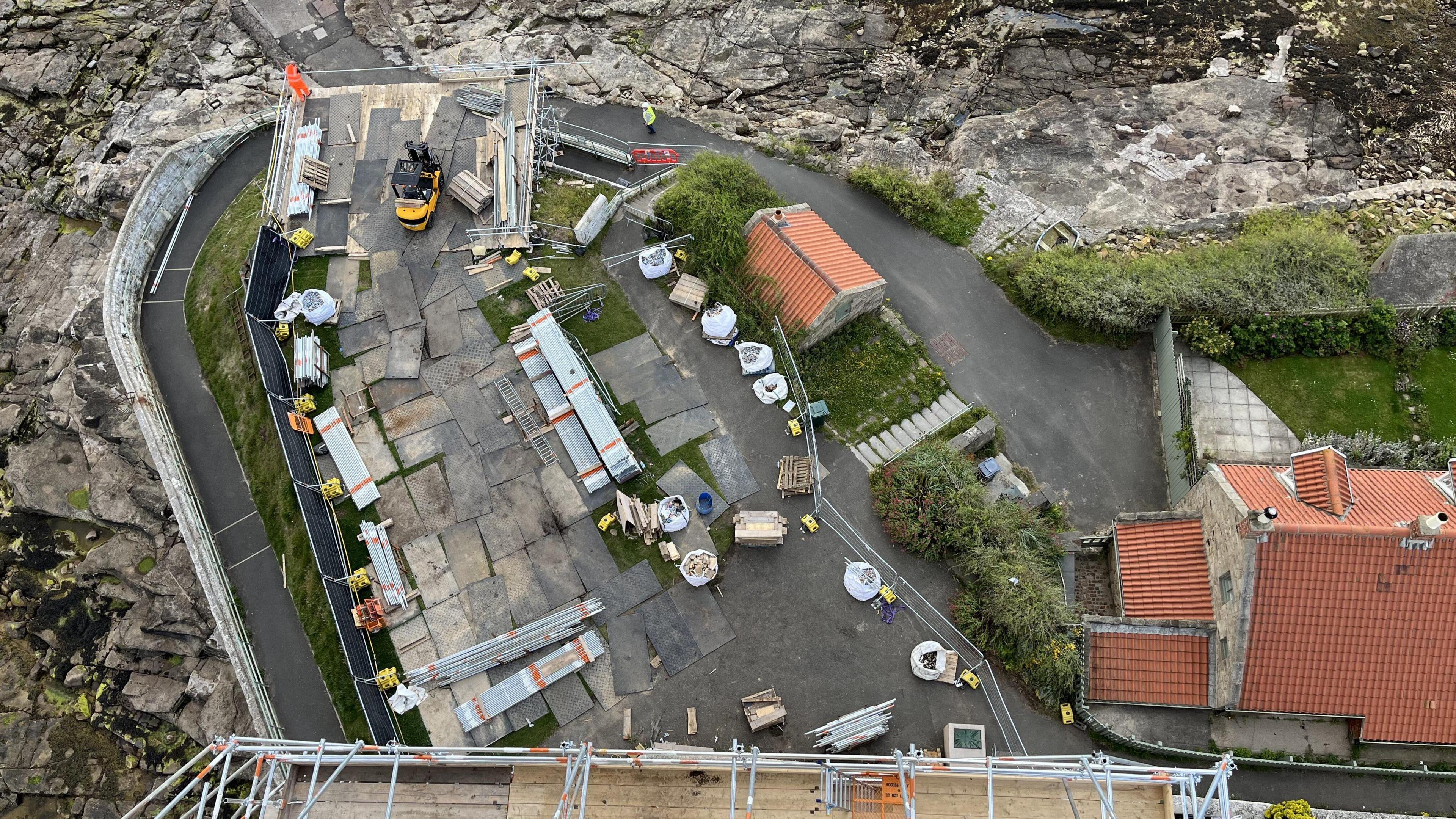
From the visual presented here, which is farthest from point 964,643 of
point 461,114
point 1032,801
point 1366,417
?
point 461,114

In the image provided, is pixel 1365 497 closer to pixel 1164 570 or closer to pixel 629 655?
pixel 1164 570

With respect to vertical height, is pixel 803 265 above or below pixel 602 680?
above

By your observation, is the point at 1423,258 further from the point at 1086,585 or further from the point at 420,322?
the point at 420,322

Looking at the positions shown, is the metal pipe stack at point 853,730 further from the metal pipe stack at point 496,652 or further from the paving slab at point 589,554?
the paving slab at point 589,554

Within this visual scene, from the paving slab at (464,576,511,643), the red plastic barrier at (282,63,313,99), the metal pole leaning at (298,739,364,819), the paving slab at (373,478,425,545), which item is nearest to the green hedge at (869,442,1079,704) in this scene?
the paving slab at (464,576,511,643)

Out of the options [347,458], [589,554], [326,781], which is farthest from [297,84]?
[326,781]
